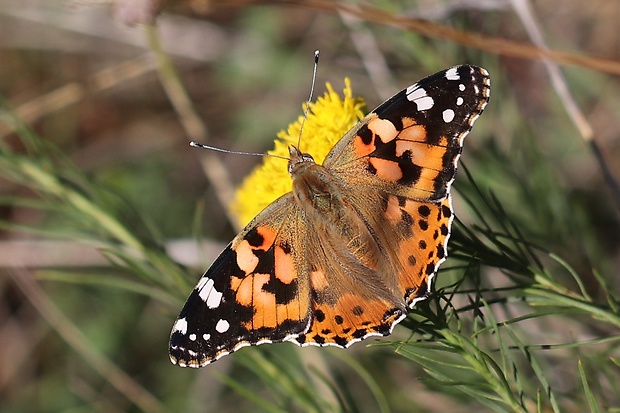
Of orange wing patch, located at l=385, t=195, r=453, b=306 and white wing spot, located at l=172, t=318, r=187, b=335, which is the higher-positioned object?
orange wing patch, located at l=385, t=195, r=453, b=306

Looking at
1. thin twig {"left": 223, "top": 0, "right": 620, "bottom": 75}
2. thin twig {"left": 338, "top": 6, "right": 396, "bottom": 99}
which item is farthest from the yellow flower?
thin twig {"left": 338, "top": 6, "right": 396, "bottom": 99}

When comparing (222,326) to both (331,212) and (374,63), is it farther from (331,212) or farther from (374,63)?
(374,63)

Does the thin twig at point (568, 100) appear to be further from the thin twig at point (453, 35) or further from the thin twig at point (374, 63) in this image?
the thin twig at point (374, 63)

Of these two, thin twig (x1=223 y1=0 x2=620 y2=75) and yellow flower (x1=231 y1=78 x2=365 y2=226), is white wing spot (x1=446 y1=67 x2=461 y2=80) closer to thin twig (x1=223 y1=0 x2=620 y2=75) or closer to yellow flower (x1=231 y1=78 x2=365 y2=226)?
yellow flower (x1=231 y1=78 x2=365 y2=226)

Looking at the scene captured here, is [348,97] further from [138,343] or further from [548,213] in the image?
[138,343]

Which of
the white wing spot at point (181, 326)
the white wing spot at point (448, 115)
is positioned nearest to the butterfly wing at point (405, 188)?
the white wing spot at point (448, 115)

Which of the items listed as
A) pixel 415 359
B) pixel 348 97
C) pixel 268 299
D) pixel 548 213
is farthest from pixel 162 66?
pixel 415 359

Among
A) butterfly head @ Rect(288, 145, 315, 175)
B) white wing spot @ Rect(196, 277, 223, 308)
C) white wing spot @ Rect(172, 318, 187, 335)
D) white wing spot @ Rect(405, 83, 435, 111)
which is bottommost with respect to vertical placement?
white wing spot @ Rect(172, 318, 187, 335)
